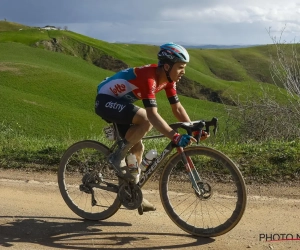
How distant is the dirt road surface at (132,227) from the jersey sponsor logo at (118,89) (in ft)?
4.93

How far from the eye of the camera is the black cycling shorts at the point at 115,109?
4.77m

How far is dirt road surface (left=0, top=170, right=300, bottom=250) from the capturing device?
4484mm

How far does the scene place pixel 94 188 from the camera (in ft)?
17.7

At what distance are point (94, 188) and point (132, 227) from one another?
30.1 inches

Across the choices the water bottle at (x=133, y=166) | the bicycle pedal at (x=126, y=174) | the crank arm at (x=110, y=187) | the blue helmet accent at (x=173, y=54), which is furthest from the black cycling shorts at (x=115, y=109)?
the crank arm at (x=110, y=187)

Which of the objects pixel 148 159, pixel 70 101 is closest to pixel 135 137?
pixel 148 159

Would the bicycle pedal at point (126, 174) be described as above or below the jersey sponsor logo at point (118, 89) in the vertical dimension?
below

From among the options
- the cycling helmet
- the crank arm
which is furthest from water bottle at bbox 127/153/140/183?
the cycling helmet

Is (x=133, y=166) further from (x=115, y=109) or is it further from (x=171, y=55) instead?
(x=171, y=55)

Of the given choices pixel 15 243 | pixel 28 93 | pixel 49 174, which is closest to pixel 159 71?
pixel 15 243

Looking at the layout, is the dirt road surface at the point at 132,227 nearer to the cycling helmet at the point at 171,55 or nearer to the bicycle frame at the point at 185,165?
the bicycle frame at the point at 185,165

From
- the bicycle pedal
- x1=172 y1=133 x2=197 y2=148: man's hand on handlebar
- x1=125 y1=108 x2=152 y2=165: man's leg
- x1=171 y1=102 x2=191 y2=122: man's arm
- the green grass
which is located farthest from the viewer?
the green grass

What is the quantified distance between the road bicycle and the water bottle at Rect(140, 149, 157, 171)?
5 cm

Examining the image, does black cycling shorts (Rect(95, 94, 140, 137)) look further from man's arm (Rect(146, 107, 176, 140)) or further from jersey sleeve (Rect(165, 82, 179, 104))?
jersey sleeve (Rect(165, 82, 179, 104))
